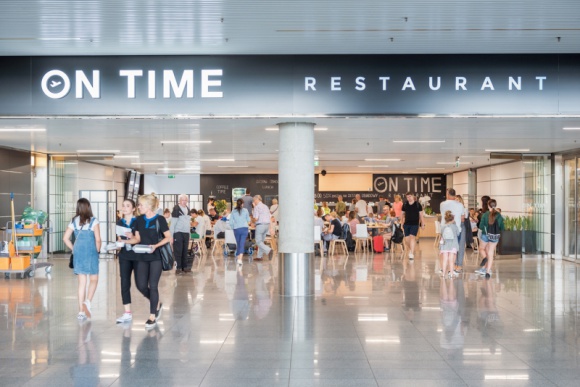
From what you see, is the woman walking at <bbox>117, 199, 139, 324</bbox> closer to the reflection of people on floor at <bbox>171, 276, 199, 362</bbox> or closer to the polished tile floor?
the polished tile floor

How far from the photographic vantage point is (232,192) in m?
32.2

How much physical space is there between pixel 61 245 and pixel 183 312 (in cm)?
1165

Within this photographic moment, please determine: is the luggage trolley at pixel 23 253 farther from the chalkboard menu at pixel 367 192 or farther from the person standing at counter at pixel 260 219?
the chalkboard menu at pixel 367 192

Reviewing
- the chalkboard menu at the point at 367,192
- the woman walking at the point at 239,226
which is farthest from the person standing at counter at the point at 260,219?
the chalkboard menu at the point at 367,192

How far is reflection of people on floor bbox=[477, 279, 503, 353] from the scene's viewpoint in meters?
6.90

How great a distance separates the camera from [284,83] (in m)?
9.26

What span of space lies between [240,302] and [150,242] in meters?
2.31

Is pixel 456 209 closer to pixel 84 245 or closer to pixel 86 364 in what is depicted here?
pixel 84 245

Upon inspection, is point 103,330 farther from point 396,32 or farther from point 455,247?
point 455,247

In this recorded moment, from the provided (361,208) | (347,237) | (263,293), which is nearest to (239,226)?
(263,293)

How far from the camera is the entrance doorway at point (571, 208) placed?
17266 millimetres

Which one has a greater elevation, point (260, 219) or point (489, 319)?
point (260, 219)

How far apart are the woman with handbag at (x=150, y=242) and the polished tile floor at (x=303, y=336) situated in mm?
387

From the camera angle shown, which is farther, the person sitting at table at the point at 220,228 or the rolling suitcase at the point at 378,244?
the rolling suitcase at the point at 378,244
